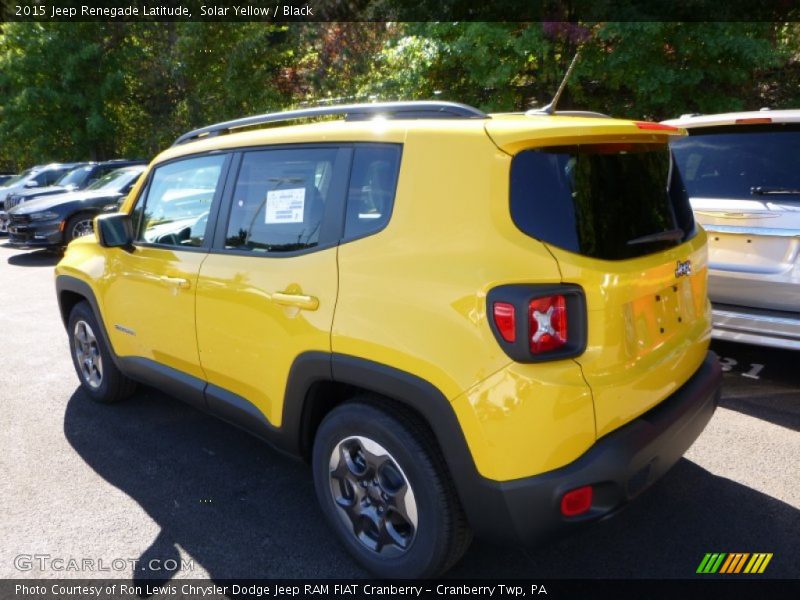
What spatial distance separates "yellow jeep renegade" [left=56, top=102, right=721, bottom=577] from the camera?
203 centimetres

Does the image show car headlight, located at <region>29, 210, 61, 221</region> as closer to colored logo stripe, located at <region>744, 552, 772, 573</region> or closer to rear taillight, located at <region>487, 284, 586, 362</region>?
rear taillight, located at <region>487, 284, 586, 362</region>

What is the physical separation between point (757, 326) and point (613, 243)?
7.61ft

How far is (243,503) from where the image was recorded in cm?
313

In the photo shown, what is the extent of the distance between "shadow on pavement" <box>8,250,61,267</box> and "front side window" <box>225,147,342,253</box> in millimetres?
9327

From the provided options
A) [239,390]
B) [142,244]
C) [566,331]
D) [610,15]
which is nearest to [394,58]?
[610,15]

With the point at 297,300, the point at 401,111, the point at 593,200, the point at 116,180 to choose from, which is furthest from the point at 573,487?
the point at 116,180

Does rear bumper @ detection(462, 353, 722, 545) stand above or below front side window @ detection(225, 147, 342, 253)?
below

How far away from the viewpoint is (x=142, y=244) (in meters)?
3.64

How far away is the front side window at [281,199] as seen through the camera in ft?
8.60

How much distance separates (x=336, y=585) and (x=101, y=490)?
1516mm

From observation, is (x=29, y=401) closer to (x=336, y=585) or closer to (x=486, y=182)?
(x=336, y=585)

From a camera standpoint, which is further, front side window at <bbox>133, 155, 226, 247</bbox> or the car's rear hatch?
front side window at <bbox>133, 155, 226, 247</bbox>

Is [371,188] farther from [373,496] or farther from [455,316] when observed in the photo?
[373,496]

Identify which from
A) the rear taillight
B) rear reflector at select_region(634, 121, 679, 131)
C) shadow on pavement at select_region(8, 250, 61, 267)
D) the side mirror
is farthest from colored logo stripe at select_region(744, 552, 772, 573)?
shadow on pavement at select_region(8, 250, 61, 267)
